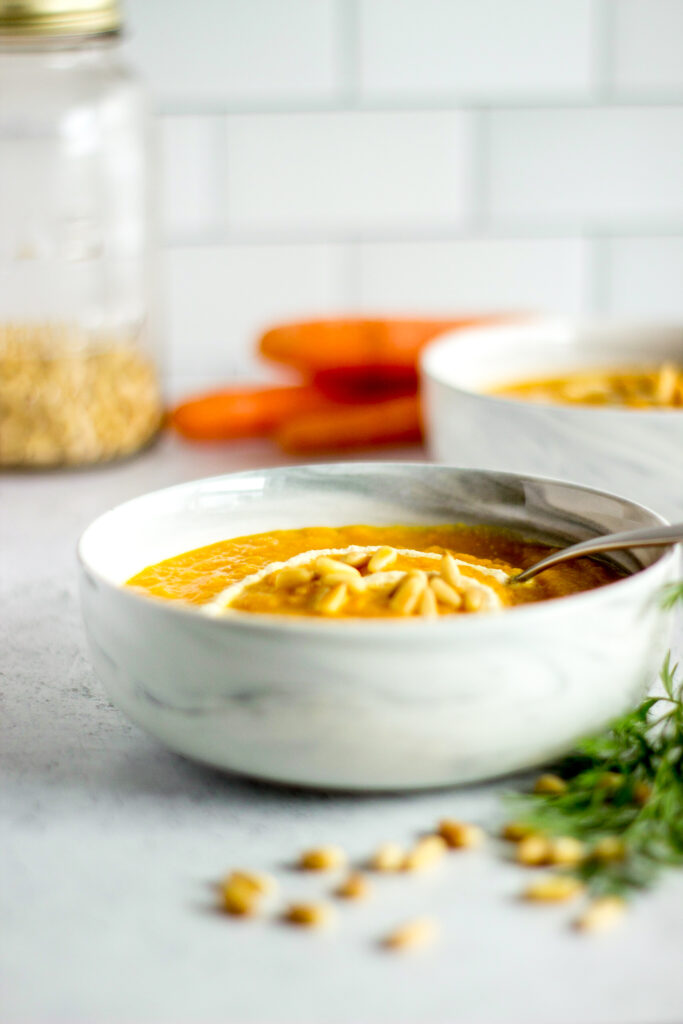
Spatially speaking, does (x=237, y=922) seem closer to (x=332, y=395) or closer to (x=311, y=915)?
(x=311, y=915)

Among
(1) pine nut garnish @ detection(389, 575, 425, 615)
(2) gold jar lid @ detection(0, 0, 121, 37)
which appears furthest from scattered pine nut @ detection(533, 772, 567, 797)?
(2) gold jar lid @ detection(0, 0, 121, 37)

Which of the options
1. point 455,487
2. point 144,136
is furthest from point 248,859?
point 144,136

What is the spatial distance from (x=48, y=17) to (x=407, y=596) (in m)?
0.95

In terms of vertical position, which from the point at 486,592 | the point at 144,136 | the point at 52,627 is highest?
the point at 144,136

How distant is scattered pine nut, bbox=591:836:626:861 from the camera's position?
746 mm

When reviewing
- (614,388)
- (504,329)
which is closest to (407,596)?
(614,388)

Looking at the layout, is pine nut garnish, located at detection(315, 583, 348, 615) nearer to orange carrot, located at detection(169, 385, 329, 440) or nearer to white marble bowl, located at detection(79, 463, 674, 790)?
white marble bowl, located at detection(79, 463, 674, 790)

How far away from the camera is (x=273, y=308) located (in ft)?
7.75

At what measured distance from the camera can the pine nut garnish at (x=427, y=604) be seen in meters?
0.82

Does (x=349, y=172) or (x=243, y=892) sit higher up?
(x=349, y=172)

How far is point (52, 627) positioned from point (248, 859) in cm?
45

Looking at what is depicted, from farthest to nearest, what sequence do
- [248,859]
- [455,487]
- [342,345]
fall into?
[342,345] < [455,487] < [248,859]

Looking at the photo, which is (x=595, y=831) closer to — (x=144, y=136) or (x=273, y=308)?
(x=144, y=136)

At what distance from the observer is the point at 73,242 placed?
167cm
